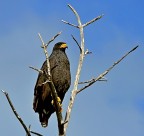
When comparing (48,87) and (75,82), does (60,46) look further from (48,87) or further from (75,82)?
(75,82)

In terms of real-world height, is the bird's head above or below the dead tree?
above

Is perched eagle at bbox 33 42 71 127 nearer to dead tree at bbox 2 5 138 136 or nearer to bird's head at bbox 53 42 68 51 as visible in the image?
bird's head at bbox 53 42 68 51

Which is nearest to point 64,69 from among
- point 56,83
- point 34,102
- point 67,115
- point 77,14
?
point 56,83

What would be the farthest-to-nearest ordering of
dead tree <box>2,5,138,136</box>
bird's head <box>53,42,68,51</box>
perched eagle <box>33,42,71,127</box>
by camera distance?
bird's head <box>53,42,68,51</box> < perched eagle <box>33,42,71,127</box> < dead tree <box>2,5,138,136</box>

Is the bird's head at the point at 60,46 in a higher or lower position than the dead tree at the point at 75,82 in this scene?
higher

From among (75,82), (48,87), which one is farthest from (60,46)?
(75,82)

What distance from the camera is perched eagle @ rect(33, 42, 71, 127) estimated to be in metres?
9.46

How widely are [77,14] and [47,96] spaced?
2827mm

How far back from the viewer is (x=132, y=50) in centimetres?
654

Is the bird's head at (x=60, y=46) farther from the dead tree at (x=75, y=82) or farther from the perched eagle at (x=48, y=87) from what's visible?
the dead tree at (x=75, y=82)

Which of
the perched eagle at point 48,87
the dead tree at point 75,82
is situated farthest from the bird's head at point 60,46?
the dead tree at point 75,82

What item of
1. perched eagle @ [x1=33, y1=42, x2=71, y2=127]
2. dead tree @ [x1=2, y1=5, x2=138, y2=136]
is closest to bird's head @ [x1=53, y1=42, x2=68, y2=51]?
perched eagle @ [x1=33, y1=42, x2=71, y2=127]

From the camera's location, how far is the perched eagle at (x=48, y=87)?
9.46 meters

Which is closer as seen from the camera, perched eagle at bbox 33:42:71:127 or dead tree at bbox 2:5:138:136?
dead tree at bbox 2:5:138:136
